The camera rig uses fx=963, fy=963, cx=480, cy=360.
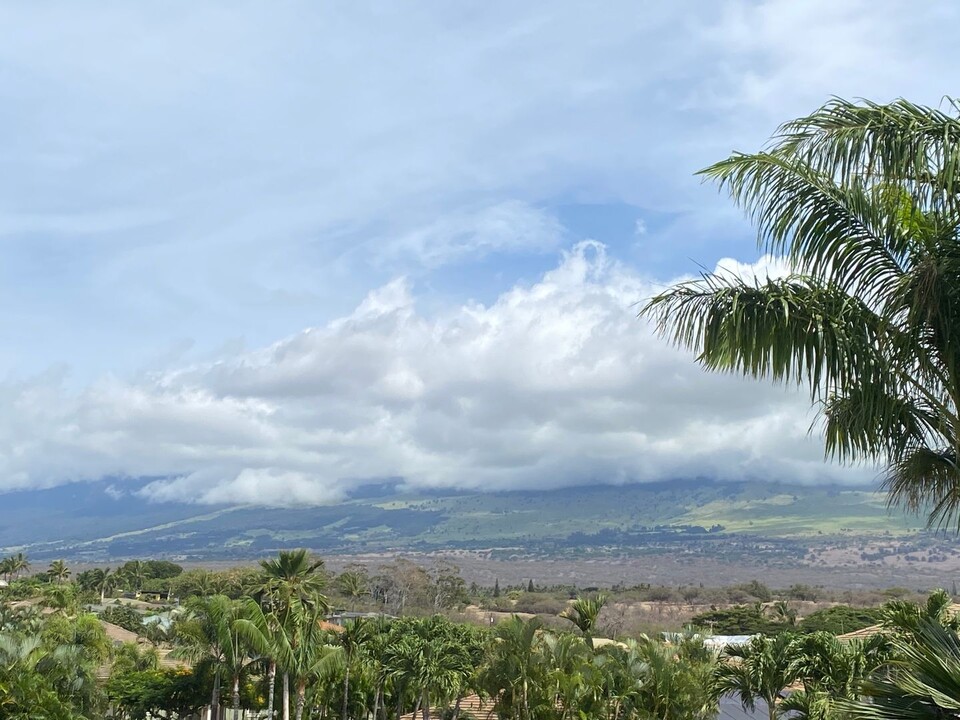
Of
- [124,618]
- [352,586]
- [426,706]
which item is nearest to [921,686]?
[426,706]

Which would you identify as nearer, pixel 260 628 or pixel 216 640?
pixel 260 628

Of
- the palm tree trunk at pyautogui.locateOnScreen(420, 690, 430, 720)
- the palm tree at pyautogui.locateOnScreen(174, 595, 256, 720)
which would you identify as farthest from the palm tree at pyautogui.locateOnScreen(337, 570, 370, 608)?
the palm tree trunk at pyautogui.locateOnScreen(420, 690, 430, 720)

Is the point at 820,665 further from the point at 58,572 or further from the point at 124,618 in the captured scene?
the point at 58,572

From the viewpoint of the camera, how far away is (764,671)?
911 inches

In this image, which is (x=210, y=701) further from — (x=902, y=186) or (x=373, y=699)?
(x=902, y=186)

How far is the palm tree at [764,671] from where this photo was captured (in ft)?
75.2

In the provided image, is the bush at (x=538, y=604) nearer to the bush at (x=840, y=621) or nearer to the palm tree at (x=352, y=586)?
the palm tree at (x=352, y=586)

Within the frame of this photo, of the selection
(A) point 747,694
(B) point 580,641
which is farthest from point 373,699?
(A) point 747,694

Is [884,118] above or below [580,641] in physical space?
above

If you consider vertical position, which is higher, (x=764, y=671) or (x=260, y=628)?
(x=260, y=628)

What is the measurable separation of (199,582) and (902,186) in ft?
295

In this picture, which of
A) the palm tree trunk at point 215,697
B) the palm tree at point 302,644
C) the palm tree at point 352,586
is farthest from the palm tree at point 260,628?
the palm tree at point 352,586

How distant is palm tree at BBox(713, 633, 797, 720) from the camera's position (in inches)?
902

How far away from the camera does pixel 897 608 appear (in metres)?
10.3
